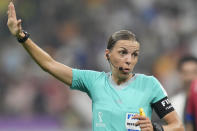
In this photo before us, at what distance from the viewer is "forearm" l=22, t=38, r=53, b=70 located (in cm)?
560

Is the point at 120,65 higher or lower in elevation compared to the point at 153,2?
lower

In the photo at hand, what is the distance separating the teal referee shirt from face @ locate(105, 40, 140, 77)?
13cm

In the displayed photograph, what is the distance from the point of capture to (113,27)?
1534cm

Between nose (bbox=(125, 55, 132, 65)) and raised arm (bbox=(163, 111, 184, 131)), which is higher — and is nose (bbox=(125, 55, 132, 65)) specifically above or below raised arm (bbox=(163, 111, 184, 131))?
above

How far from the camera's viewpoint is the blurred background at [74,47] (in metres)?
13.1

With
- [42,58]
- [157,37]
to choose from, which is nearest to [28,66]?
[157,37]

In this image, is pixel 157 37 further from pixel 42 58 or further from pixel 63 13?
pixel 42 58

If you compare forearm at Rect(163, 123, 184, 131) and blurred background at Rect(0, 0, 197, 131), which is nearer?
forearm at Rect(163, 123, 184, 131)

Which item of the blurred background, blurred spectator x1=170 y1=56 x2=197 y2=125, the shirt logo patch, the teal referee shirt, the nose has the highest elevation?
the blurred background

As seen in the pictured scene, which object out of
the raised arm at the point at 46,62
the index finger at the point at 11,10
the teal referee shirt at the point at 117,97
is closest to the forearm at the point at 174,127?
the teal referee shirt at the point at 117,97

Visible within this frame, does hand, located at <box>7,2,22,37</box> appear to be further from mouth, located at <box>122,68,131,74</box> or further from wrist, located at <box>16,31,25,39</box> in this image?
mouth, located at <box>122,68,131,74</box>

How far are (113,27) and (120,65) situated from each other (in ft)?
32.5

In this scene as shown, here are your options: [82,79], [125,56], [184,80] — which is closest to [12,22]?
[82,79]

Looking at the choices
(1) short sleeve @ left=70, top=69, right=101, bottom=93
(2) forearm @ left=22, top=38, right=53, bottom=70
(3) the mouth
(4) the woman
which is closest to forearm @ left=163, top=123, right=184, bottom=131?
(4) the woman
